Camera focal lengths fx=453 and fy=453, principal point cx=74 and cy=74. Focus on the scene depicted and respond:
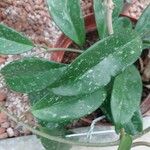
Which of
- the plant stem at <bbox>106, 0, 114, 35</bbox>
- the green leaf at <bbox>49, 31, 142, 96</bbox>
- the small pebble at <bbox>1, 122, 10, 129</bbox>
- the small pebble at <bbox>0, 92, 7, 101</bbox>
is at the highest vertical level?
→ the plant stem at <bbox>106, 0, 114, 35</bbox>

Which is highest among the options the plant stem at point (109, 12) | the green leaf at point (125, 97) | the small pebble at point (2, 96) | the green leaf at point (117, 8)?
the plant stem at point (109, 12)

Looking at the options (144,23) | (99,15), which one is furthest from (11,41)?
(144,23)

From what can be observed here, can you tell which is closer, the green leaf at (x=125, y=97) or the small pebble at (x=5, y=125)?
the green leaf at (x=125, y=97)

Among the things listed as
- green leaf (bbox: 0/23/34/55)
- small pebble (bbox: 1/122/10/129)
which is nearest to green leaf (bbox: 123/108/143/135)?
green leaf (bbox: 0/23/34/55)

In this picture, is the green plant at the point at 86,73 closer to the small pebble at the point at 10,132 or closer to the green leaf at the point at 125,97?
the green leaf at the point at 125,97

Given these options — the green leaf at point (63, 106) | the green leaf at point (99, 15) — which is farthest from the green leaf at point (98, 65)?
the green leaf at point (99, 15)

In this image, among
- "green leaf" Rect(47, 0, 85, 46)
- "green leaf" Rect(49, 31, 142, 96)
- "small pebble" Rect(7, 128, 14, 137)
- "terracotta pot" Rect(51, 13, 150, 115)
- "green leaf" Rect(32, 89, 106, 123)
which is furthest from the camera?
"small pebble" Rect(7, 128, 14, 137)

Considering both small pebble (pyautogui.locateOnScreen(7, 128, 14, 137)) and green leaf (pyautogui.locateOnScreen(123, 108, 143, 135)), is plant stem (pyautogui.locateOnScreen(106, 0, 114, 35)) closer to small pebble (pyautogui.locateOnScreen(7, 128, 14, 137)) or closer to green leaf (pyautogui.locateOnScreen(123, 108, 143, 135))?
green leaf (pyautogui.locateOnScreen(123, 108, 143, 135))
